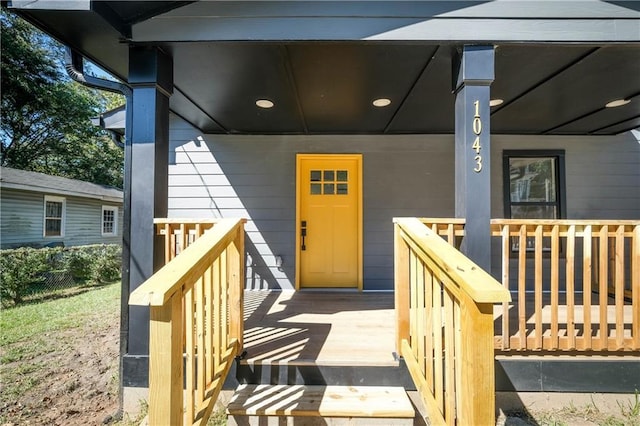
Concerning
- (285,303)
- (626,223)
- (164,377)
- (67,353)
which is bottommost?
(67,353)

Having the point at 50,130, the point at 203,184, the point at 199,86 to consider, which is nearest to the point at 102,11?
the point at 199,86

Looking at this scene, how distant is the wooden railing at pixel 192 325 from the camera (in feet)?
4.01

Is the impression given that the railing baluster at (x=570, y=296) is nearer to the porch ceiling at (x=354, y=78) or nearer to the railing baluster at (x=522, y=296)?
the railing baluster at (x=522, y=296)

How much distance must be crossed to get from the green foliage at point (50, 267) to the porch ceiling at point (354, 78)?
5.03 metres

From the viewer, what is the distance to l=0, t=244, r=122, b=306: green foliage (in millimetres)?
5852

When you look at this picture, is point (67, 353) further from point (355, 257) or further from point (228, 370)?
point (355, 257)

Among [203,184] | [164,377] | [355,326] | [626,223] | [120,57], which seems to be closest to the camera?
[164,377]

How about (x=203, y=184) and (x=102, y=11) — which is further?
(x=203, y=184)

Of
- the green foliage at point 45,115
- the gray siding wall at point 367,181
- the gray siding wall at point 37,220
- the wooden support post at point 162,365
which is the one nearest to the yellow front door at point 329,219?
the gray siding wall at point 367,181

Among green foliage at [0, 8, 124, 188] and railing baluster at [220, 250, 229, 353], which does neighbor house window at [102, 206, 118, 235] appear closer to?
green foliage at [0, 8, 124, 188]

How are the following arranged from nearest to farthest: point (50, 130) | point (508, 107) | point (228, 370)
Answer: point (228, 370)
point (508, 107)
point (50, 130)

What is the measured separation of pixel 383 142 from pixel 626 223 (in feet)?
9.28

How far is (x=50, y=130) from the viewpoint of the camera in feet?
46.8

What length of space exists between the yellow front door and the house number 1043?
2.37 meters
